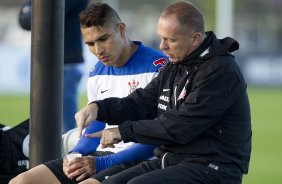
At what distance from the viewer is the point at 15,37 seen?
20.4m

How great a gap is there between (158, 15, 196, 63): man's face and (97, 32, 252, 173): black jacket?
0.05 meters

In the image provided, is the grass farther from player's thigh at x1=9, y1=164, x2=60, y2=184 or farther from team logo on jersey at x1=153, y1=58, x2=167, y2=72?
player's thigh at x1=9, y1=164, x2=60, y2=184

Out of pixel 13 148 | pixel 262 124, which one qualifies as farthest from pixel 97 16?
pixel 262 124

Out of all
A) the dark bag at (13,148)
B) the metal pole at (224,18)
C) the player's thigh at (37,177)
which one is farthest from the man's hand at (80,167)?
the metal pole at (224,18)

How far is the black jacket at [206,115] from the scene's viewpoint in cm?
439

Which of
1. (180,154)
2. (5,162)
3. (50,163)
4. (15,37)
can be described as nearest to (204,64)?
(180,154)

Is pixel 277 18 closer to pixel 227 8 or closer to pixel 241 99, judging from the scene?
pixel 227 8

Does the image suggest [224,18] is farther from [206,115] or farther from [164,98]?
Answer: [206,115]

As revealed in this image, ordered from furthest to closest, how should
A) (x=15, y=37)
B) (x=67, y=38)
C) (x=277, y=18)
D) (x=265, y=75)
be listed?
(x=277, y=18), (x=265, y=75), (x=15, y=37), (x=67, y=38)

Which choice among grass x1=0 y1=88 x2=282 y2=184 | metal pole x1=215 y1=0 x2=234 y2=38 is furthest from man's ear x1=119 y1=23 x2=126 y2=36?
metal pole x1=215 y1=0 x2=234 y2=38

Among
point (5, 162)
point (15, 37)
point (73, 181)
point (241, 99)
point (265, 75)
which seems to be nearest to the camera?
point (241, 99)

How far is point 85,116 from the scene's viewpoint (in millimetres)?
4719

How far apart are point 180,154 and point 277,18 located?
72.3ft

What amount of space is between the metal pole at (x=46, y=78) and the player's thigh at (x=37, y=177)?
0.37 m
